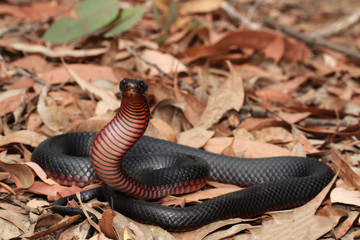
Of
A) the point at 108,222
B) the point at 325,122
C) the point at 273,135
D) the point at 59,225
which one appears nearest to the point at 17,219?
the point at 59,225

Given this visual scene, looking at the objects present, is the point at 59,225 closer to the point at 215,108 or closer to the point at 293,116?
the point at 215,108

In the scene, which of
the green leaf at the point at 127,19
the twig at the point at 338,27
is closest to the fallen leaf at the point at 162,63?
the green leaf at the point at 127,19

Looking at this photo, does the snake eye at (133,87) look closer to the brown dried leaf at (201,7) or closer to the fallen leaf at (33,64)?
the fallen leaf at (33,64)

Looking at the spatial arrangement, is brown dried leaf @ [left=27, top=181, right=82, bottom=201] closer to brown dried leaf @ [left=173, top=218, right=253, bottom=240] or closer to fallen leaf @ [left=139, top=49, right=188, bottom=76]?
brown dried leaf @ [left=173, top=218, right=253, bottom=240]

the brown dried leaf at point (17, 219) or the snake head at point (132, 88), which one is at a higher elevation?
the snake head at point (132, 88)

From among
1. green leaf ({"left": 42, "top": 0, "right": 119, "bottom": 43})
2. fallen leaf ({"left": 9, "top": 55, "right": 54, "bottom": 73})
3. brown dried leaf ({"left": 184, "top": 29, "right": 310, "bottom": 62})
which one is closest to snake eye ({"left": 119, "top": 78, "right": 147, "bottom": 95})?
fallen leaf ({"left": 9, "top": 55, "right": 54, "bottom": 73})

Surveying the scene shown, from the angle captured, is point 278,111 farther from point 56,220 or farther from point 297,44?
point 56,220
